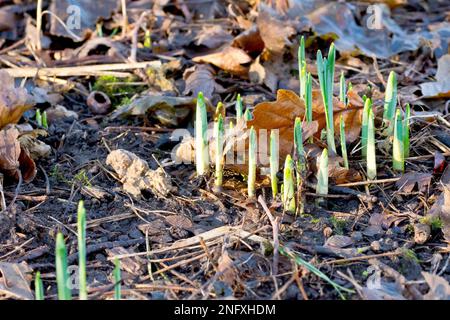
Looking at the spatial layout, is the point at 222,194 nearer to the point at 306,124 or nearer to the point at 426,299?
the point at 306,124

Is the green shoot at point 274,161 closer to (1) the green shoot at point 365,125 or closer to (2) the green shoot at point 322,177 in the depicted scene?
(2) the green shoot at point 322,177

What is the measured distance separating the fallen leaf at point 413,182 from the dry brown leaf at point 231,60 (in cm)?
125

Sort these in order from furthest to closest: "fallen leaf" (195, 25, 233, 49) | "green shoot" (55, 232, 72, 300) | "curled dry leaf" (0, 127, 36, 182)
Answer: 1. "fallen leaf" (195, 25, 233, 49)
2. "curled dry leaf" (0, 127, 36, 182)
3. "green shoot" (55, 232, 72, 300)

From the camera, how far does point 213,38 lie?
3.95m

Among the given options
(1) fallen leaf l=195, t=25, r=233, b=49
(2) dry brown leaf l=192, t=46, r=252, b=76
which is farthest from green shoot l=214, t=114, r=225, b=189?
(1) fallen leaf l=195, t=25, r=233, b=49

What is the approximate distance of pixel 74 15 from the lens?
4223 mm

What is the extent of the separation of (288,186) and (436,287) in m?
0.63

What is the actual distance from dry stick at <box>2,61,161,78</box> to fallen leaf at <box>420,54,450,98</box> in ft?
4.41

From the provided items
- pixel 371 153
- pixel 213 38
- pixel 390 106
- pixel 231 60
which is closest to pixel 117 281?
pixel 371 153

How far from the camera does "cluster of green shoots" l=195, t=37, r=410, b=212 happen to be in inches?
98.4

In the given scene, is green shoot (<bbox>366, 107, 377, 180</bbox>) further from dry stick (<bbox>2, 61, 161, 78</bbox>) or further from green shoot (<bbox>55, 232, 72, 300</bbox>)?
dry stick (<bbox>2, 61, 161, 78</bbox>)

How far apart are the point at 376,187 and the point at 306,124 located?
36 cm

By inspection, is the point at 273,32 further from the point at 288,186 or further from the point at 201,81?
the point at 288,186

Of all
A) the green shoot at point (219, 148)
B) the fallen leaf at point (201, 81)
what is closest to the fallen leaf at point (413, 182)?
Answer: the green shoot at point (219, 148)
